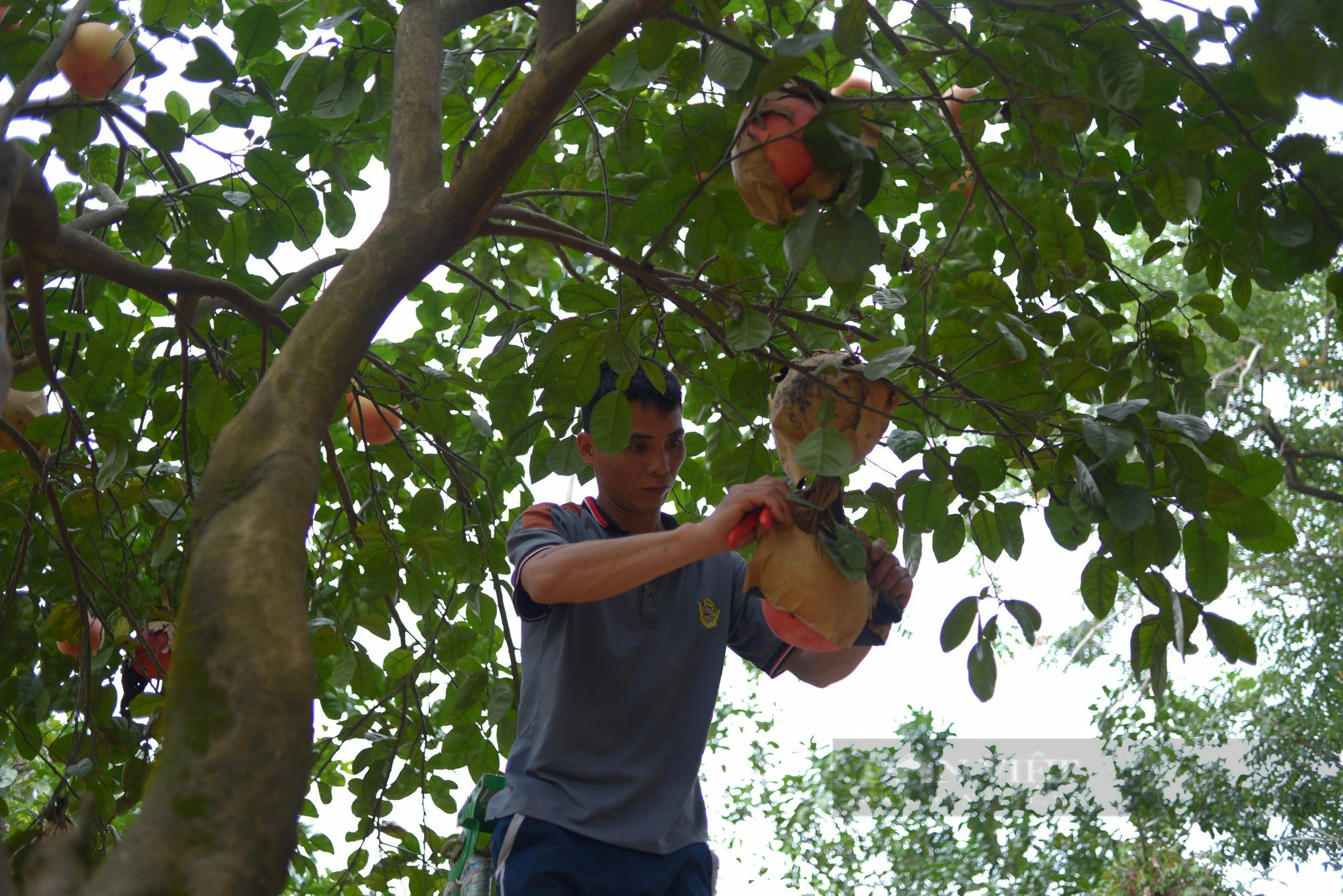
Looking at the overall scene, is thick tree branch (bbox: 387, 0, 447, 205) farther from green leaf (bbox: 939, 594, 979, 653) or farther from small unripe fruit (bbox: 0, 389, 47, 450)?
small unripe fruit (bbox: 0, 389, 47, 450)

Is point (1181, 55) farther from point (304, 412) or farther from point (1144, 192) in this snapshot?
point (304, 412)

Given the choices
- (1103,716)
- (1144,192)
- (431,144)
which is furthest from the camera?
(1103,716)

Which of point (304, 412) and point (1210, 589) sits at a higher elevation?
point (1210, 589)

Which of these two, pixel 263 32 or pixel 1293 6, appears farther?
pixel 263 32

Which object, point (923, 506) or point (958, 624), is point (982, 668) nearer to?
point (958, 624)

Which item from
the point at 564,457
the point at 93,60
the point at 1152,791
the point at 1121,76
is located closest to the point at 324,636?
the point at 564,457

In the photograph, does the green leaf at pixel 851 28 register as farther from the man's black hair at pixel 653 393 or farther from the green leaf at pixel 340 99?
the green leaf at pixel 340 99

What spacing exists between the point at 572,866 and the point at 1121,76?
1.23m

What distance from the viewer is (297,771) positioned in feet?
2.14

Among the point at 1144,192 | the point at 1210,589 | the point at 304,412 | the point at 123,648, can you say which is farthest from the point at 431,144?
the point at 123,648

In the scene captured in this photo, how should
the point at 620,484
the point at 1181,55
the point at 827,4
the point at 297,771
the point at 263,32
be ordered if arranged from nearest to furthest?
the point at 297,771 < the point at 1181,55 < the point at 620,484 < the point at 263,32 < the point at 827,4

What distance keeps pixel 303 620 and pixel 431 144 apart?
65cm

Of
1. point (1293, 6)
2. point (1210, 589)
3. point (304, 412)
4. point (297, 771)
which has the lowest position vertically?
point (297, 771)

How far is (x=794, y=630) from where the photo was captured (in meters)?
1.31
